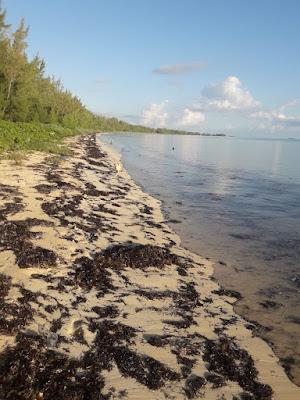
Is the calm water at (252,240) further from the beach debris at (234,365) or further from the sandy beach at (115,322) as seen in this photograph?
the beach debris at (234,365)

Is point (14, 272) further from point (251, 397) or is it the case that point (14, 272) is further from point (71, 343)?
point (251, 397)

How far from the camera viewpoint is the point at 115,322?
6270 mm

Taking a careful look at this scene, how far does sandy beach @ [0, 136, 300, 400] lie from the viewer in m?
4.85

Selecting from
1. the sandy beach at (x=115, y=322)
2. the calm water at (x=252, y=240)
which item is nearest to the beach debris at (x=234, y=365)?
the sandy beach at (x=115, y=322)

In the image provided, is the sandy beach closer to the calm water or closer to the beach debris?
the beach debris

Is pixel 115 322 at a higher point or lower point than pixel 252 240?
higher

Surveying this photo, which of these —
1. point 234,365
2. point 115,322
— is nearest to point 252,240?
point 234,365

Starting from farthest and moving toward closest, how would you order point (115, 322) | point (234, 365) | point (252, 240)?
1. point (252, 240)
2. point (115, 322)
3. point (234, 365)

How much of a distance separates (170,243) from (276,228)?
573 cm

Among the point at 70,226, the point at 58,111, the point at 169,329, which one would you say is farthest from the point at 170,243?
the point at 58,111

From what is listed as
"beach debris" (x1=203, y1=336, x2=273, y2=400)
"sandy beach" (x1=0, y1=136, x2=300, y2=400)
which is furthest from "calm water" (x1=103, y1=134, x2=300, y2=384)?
"beach debris" (x1=203, y1=336, x2=273, y2=400)

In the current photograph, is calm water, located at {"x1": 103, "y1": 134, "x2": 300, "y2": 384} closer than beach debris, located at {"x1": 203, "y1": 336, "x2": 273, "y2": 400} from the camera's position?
No

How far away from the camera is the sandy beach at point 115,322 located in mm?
4852

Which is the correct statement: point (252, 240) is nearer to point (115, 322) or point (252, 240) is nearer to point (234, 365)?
point (234, 365)
